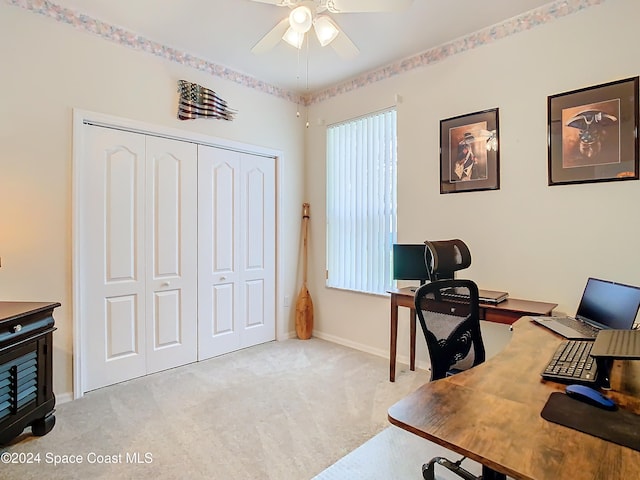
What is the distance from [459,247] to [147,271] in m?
2.61

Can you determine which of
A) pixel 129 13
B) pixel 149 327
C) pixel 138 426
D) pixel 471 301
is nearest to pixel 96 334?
pixel 149 327

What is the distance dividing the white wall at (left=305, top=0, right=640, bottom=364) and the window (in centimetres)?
16

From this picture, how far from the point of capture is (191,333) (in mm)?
3580

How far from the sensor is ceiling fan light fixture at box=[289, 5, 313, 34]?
7.00 feet

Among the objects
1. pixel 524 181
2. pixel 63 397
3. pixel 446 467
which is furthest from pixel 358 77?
pixel 63 397

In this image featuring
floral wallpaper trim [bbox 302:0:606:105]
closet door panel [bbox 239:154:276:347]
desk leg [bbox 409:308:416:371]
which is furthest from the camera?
closet door panel [bbox 239:154:276:347]

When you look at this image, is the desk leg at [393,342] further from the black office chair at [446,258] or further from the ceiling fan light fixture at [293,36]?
the ceiling fan light fixture at [293,36]

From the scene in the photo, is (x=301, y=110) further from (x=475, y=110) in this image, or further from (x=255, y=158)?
(x=475, y=110)

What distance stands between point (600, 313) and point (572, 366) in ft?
2.65

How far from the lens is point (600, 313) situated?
1.94 meters

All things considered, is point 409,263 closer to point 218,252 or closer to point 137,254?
point 218,252

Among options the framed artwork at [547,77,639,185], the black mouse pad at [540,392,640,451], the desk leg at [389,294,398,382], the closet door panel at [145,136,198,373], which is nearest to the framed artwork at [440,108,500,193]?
the framed artwork at [547,77,639,185]

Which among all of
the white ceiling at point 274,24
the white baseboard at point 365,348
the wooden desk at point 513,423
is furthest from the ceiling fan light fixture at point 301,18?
the white baseboard at point 365,348

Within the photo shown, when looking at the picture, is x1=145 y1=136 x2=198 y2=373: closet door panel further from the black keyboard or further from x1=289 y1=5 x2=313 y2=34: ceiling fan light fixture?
the black keyboard
